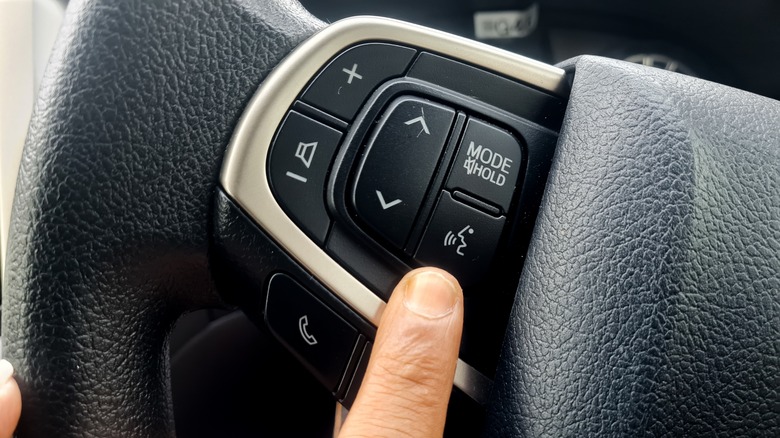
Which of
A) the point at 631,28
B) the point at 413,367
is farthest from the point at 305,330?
the point at 631,28

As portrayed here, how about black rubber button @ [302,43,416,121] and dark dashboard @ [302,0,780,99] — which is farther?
dark dashboard @ [302,0,780,99]

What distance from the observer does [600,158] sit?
0.46 metres

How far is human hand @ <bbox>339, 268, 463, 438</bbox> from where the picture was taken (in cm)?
44

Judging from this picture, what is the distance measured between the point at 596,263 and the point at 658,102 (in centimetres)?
→ 13

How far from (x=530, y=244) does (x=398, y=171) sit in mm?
120

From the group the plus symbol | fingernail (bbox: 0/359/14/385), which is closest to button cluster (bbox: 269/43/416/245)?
the plus symbol

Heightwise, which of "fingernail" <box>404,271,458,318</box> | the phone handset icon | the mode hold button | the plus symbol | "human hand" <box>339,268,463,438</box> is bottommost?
the phone handset icon

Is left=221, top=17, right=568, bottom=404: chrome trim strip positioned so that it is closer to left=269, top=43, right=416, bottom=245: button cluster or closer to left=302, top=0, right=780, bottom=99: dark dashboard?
left=269, top=43, right=416, bottom=245: button cluster

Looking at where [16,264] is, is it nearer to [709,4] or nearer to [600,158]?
[600,158]

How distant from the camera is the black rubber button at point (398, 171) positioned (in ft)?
1.66

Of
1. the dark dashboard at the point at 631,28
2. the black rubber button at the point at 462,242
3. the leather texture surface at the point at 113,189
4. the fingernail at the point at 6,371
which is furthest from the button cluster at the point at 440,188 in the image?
the dark dashboard at the point at 631,28

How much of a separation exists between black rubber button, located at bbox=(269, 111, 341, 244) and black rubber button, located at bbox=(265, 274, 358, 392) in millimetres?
52

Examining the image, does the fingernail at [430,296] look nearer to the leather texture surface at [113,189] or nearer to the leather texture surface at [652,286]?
the leather texture surface at [652,286]

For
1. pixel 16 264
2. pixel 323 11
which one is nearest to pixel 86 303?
pixel 16 264
